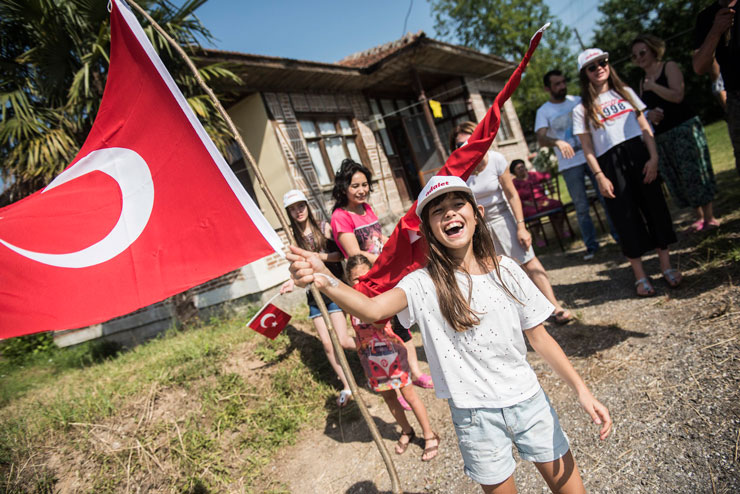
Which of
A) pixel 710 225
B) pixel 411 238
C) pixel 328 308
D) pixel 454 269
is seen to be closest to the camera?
pixel 454 269

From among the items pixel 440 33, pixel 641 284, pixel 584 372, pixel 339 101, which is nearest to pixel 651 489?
pixel 584 372

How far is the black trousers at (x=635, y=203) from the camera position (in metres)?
3.39

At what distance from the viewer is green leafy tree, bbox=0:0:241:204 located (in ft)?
17.5

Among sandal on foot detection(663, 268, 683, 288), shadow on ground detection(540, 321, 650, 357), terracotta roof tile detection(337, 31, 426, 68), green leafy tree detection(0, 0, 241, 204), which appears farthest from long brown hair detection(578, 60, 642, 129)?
terracotta roof tile detection(337, 31, 426, 68)

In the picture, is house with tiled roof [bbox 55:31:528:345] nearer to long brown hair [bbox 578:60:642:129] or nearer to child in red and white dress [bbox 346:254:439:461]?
long brown hair [bbox 578:60:642:129]

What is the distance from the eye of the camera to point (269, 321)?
335 centimetres

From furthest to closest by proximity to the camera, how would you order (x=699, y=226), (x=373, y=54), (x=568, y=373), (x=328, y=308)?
1. (x=373, y=54)
2. (x=699, y=226)
3. (x=328, y=308)
4. (x=568, y=373)

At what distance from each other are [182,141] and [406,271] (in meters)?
1.41

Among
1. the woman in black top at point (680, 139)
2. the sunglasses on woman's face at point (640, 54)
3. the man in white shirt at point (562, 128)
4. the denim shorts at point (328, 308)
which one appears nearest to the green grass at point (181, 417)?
the denim shorts at point (328, 308)

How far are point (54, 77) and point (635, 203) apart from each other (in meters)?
7.66

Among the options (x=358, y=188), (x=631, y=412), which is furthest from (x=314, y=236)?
(x=631, y=412)

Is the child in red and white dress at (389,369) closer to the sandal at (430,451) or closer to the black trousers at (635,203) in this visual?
the sandal at (430,451)

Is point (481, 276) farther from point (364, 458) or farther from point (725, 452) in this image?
point (364, 458)

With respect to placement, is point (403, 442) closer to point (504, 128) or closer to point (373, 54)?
point (373, 54)
